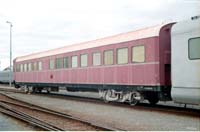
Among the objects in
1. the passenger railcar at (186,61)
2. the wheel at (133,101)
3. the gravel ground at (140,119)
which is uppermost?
the passenger railcar at (186,61)

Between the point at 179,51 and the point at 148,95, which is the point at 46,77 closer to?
the point at 148,95

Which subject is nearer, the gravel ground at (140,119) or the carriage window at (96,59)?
the gravel ground at (140,119)

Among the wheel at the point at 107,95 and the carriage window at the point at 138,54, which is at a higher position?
the carriage window at the point at 138,54

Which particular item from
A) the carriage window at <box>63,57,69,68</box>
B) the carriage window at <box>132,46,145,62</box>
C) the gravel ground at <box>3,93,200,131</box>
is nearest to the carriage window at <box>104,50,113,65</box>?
the carriage window at <box>132,46,145,62</box>

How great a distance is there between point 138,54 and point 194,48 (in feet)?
12.5

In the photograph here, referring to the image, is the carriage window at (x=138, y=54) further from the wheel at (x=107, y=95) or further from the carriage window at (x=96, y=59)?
the carriage window at (x=96, y=59)

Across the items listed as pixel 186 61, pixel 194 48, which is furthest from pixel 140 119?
pixel 194 48

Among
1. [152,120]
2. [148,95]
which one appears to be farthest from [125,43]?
[152,120]

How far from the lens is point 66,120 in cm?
1295

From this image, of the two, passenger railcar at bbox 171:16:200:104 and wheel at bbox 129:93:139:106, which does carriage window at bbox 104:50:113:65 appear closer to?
wheel at bbox 129:93:139:106

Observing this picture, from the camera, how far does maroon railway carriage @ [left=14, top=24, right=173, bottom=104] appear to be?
48.6 ft

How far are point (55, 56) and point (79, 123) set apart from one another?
13426mm

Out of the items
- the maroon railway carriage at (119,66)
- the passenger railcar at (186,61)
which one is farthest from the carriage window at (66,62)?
the passenger railcar at (186,61)

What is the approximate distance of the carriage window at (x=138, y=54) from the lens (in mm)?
15812
